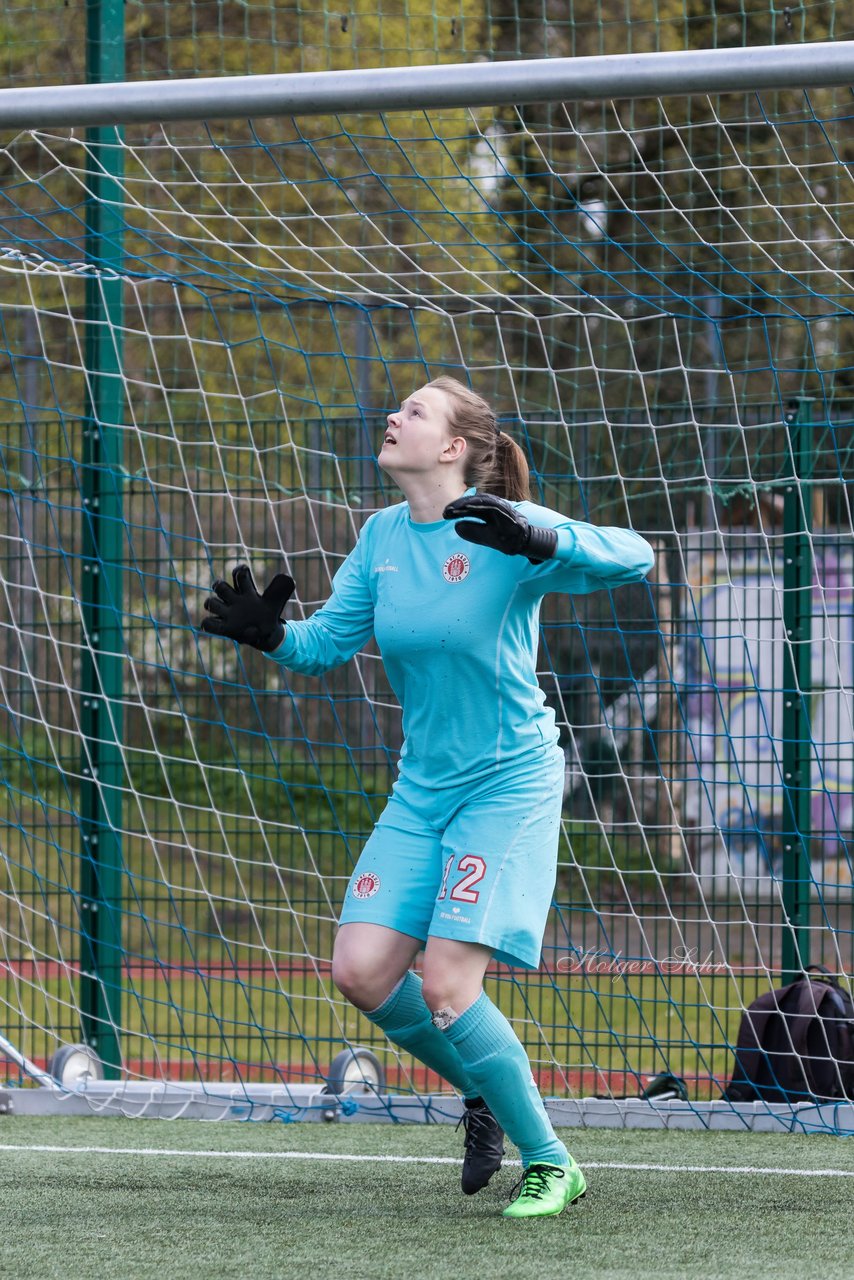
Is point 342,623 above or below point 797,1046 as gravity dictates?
above

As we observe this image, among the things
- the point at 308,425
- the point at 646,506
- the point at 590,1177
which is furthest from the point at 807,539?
the point at 590,1177

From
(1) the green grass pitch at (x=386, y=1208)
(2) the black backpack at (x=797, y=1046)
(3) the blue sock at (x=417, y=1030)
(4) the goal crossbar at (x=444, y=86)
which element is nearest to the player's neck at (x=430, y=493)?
(4) the goal crossbar at (x=444, y=86)

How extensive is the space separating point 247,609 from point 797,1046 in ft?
8.43

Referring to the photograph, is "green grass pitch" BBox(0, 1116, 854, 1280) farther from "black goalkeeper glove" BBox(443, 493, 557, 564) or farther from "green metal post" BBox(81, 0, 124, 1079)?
"black goalkeeper glove" BBox(443, 493, 557, 564)

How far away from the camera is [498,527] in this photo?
143 inches

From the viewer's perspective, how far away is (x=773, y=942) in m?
6.30

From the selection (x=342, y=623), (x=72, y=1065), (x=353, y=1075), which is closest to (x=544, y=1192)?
(x=342, y=623)

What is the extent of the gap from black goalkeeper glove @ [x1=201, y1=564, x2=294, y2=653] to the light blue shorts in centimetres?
49

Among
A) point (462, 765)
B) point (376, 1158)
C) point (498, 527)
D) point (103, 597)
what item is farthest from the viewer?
point (103, 597)

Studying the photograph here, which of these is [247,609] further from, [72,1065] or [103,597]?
[72,1065]

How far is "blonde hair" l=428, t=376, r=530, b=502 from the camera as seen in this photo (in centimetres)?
415

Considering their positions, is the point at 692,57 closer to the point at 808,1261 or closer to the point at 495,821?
the point at 495,821

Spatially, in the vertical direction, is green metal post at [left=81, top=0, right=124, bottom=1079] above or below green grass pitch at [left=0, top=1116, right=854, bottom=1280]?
above

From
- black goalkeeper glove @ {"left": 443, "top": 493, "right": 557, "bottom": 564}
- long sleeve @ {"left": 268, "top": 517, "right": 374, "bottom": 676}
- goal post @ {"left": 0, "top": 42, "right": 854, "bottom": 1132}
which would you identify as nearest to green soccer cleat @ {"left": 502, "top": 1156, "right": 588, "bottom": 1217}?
long sleeve @ {"left": 268, "top": 517, "right": 374, "bottom": 676}
